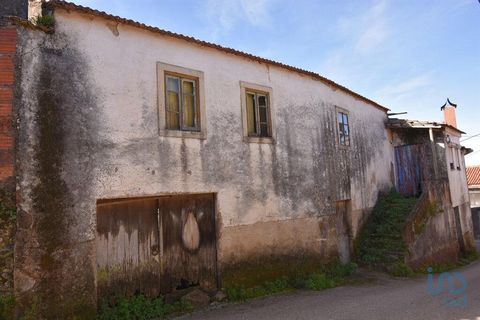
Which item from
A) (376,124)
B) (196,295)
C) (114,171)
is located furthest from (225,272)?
(376,124)

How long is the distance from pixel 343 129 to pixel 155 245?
26.2 ft

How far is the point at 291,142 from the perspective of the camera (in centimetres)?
Result: 1034

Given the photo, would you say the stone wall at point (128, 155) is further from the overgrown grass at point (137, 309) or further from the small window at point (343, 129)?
the small window at point (343, 129)

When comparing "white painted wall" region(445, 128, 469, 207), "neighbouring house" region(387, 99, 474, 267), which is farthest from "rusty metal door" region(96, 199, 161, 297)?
"white painted wall" region(445, 128, 469, 207)

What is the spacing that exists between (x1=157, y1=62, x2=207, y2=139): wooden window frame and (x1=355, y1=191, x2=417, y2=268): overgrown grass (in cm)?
733

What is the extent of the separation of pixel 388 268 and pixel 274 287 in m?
4.47

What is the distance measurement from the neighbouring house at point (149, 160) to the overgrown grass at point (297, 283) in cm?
44

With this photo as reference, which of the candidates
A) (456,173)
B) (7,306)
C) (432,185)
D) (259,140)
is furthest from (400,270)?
(7,306)

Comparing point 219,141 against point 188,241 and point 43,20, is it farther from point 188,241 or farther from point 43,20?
point 43,20

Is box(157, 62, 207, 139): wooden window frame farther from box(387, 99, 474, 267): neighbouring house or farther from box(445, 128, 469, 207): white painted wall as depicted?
box(445, 128, 469, 207): white painted wall

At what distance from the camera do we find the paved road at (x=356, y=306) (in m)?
6.96

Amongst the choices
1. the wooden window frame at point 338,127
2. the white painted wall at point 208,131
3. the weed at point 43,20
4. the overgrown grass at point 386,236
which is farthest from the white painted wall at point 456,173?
the weed at point 43,20

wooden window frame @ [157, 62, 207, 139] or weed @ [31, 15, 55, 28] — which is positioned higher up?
weed @ [31, 15, 55, 28]

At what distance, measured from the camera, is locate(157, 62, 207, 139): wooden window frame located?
25.2ft
